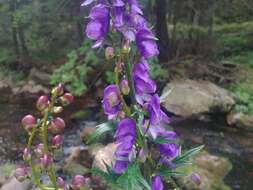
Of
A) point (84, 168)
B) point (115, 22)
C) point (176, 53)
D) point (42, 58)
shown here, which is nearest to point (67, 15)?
point (42, 58)

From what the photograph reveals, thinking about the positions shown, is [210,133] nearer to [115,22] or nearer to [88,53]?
[88,53]

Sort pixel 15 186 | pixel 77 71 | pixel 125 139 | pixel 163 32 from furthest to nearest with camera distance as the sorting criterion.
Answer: pixel 163 32 < pixel 77 71 < pixel 15 186 < pixel 125 139

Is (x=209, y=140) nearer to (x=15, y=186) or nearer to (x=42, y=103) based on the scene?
(x=15, y=186)

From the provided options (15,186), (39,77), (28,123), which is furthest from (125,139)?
(39,77)

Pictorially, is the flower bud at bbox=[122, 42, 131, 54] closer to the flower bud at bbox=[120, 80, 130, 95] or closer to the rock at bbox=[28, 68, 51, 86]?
the flower bud at bbox=[120, 80, 130, 95]

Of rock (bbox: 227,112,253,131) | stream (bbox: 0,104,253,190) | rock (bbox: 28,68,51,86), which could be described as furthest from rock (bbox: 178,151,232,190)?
rock (bbox: 28,68,51,86)

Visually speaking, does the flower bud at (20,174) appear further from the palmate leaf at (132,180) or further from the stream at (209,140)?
the stream at (209,140)
